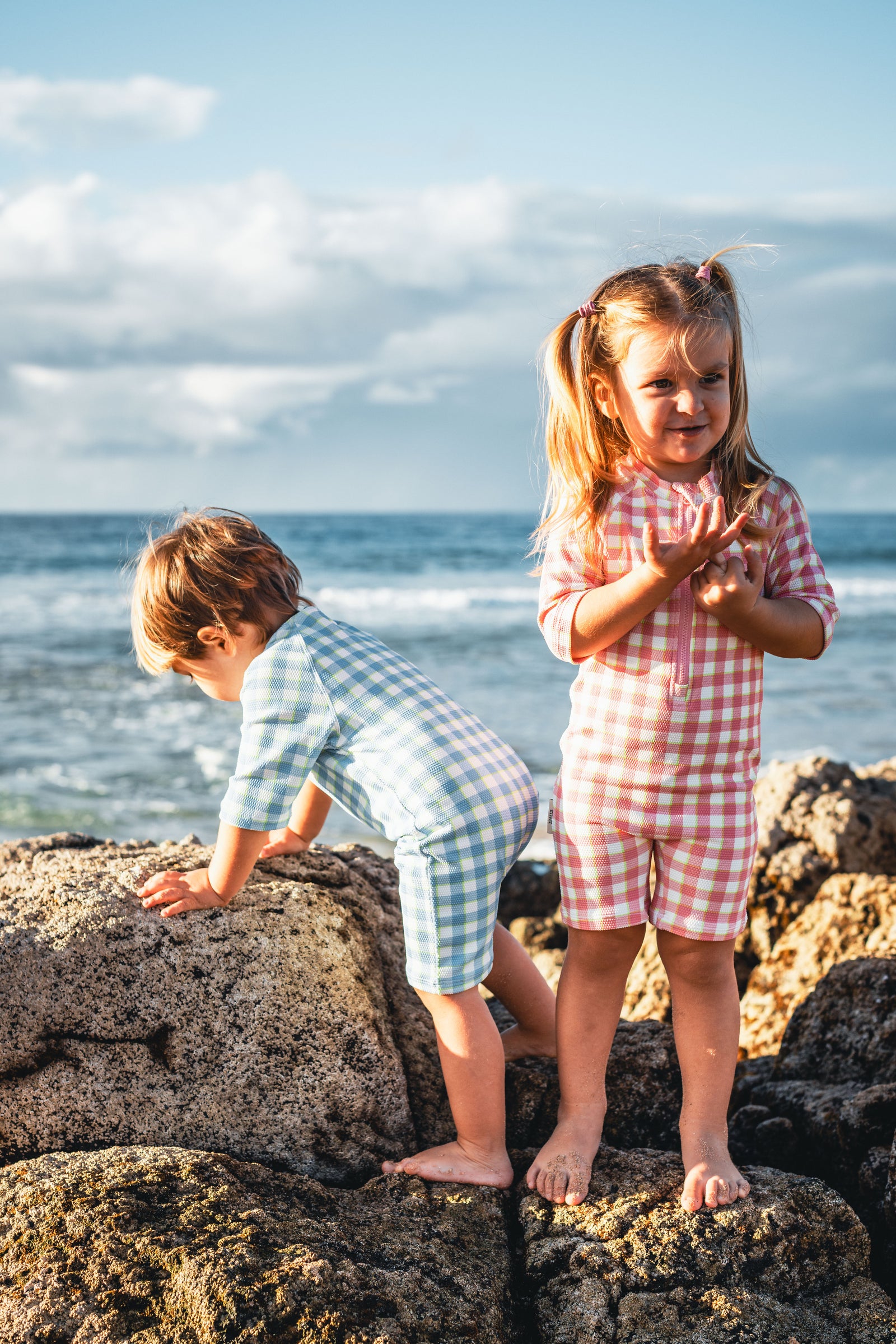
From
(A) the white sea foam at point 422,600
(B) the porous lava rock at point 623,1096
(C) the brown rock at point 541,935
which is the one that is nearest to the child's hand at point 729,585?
(B) the porous lava rock at point 623,1096

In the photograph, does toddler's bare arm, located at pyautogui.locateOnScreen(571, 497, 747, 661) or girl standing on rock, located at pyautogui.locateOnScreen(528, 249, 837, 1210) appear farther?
girl standing on rock, located at pyautogui.locateOnScreen(528, 249, 837, 1210)

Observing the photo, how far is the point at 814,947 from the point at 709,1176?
5.03 feet

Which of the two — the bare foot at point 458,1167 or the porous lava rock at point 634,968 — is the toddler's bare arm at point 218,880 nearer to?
the bare foot at point 458,1167

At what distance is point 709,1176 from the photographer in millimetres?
2332

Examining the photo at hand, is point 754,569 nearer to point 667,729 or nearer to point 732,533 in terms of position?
point 732,533

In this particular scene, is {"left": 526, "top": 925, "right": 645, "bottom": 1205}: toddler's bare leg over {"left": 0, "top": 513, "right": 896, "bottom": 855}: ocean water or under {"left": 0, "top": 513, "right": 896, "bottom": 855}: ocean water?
over

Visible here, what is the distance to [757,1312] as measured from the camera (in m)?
2.01

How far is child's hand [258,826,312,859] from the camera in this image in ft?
10.0

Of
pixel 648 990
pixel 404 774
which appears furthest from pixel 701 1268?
pixel 648 990

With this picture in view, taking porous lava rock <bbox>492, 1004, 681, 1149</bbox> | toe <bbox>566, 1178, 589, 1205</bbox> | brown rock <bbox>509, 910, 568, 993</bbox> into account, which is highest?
toe <bbox>566, 1178, 589, 1205</bbox>

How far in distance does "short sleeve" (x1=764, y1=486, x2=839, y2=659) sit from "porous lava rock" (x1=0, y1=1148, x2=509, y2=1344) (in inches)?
61.7

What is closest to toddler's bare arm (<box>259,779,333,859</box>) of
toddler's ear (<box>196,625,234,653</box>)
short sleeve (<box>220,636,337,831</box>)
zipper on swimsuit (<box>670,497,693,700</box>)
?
short sleeve (<box>220,636,337,831</box>)

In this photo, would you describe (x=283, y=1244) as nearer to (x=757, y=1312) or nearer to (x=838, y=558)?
(x=757, y=1312)

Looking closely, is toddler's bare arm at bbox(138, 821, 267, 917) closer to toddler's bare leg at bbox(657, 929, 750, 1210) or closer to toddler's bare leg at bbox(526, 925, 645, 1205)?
toddler's bare leg at bbox(526, 925, 645, 1205)
